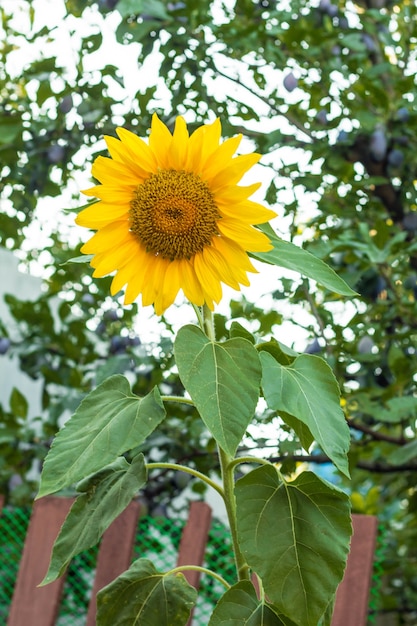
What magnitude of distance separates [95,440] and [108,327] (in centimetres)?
137

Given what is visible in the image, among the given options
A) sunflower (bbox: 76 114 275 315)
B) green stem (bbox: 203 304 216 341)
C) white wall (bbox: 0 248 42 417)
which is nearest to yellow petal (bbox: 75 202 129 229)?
sunflower (bbox: 76 114 275 315)

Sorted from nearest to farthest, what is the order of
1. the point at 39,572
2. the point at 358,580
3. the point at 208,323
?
the point at 208,323 < the point at 358,580 < the point at 39,572

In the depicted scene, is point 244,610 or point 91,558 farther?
point 91,558

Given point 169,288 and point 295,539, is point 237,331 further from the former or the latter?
point 295,539

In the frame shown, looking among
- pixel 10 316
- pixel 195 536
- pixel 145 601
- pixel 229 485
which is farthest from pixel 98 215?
pixel 10 316

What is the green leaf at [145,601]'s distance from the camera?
0.90 m

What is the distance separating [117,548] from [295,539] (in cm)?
111

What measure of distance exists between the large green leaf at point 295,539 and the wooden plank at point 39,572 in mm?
1164

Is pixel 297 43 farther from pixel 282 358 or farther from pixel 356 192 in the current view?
pixel 282 358

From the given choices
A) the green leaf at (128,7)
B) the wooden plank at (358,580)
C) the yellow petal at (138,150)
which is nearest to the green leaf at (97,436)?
the yellow petal at (138,150)

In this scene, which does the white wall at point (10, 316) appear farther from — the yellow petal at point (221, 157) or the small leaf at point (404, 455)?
the yellow petal at point (221, 157)

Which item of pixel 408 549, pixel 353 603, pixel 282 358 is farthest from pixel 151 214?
pixel 408 549

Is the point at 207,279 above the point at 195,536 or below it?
below

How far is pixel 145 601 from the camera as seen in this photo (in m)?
0.90
